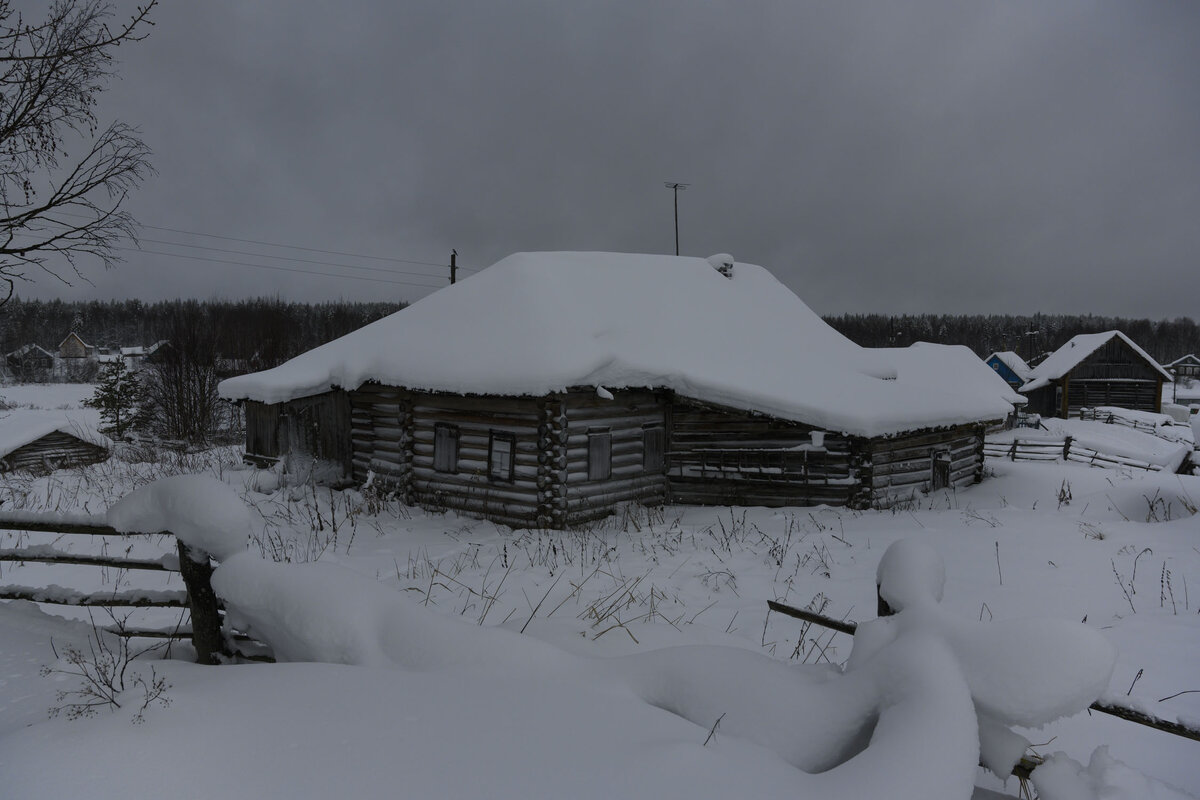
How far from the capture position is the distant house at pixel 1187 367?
3302 inches

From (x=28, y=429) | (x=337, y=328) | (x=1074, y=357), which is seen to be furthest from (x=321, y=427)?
(x=337, y=328)

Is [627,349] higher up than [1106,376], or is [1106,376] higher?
[1106,376]

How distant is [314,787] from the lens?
205 cm

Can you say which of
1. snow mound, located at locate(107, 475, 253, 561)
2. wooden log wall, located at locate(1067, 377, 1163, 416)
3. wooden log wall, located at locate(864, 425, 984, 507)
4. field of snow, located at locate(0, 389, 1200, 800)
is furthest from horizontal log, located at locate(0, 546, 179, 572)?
wooden log wall, located at locate(1067, 377, 1163, 416)

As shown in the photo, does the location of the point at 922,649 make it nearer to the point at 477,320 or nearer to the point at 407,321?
the point at 477,320

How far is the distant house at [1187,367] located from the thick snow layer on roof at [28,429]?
396 feet

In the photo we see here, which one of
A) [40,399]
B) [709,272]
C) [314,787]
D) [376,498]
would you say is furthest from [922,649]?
[40,399]

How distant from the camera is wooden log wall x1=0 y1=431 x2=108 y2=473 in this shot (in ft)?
81.3

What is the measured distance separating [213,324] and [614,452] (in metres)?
41.5

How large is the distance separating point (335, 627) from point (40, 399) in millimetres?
73512

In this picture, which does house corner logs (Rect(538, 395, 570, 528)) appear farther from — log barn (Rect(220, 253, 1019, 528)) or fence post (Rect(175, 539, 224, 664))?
fence post (Rect(175, 539, 224, 664))

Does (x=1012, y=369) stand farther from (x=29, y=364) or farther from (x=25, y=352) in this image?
(x=25, y=352)

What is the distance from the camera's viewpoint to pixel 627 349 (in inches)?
527

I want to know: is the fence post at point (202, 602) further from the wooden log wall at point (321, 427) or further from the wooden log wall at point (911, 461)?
the wooden log wall at point (321, 427)
